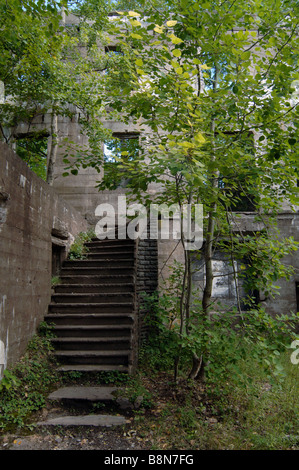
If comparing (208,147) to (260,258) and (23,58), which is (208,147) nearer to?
(260,258)

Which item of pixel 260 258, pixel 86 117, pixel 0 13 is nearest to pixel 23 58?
pixel 0 13

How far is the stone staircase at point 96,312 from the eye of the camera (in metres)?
5.61

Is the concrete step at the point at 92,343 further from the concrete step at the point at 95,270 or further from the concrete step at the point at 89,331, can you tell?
the concrete step at the point at 95,270

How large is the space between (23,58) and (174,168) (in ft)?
17.1

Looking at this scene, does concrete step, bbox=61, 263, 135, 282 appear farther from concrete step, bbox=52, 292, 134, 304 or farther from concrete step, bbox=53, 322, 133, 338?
concrete step, bbox=53, 322, 133, 338

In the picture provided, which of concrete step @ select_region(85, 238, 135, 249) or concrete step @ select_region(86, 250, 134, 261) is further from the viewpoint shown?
concrete step @ select_region(85, 238, 135, 249)

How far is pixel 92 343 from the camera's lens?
5844 mm

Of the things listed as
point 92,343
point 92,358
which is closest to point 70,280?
point 92,343

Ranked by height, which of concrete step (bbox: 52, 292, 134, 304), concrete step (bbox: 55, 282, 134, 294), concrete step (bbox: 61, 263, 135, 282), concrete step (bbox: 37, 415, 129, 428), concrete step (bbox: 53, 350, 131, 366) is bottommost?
→ concrete step (bbox: 37, 415, 129, 428)

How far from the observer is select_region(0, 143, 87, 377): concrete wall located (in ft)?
14.9

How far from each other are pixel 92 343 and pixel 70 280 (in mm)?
1810

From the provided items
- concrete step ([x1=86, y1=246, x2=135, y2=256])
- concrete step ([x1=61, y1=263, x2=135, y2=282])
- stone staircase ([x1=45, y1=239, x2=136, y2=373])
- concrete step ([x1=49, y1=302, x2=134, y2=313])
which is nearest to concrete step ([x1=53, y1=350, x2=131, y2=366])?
stone staircase ([x1=45, y1=239, x2=136, y2=373])

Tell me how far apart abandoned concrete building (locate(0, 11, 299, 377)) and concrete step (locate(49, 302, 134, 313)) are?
18mm

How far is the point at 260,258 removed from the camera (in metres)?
4.79
